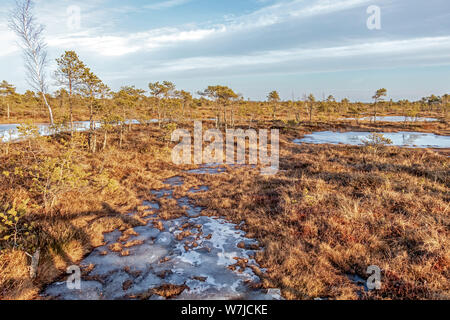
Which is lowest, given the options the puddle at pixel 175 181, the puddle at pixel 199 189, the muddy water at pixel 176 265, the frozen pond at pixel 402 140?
the muddy water at pixel 176 265

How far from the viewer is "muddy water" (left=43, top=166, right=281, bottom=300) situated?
4.18 meters

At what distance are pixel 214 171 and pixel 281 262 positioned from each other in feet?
35.2

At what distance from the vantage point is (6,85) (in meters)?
47.4

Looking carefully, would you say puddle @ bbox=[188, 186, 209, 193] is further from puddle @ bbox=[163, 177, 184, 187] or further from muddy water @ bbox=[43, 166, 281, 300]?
muddy water @ bbox=[43, 166, 281, 300]

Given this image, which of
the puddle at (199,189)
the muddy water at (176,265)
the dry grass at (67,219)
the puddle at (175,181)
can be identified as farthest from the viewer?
the puddle at (175,181)

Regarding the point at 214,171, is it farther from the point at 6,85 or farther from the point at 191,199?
the point at 6,85

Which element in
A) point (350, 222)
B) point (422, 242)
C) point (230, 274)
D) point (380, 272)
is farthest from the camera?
point (350, 222)

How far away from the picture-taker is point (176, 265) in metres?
5.17

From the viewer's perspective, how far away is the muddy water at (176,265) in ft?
13.7

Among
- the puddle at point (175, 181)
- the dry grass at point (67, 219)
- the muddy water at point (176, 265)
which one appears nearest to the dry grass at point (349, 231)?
the muddy water at point (176, 265)

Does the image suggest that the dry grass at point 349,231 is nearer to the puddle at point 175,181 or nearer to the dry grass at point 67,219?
the puddle at point 175,181

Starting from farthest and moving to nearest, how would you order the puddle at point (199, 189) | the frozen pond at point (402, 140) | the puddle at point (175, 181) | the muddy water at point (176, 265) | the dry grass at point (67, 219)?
the frozen pond at point (402, 140) → the puddle at point (175, 181) → the puddle at point (199, 189) → the dry grass at point (67, 219) → the muddy water at point (176, 265)

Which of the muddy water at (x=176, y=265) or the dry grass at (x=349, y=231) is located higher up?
the dry grass at (x=349, y=231)

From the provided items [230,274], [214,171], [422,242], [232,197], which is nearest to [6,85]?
[214,171]
